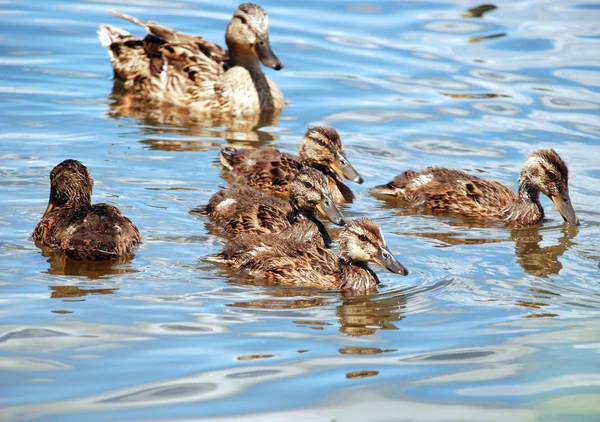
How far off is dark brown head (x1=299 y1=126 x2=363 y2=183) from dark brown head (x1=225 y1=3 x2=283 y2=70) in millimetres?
3295

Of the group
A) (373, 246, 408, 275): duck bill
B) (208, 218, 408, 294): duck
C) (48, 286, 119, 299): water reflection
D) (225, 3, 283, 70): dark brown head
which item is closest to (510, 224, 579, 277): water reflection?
(373, 246, 408, 275): duck bill

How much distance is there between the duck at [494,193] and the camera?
35.1 feet

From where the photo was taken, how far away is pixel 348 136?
1310 cm

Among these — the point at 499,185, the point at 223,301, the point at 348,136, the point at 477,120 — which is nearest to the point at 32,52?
the point at 348,136

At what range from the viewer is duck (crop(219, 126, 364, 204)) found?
36.1 feet

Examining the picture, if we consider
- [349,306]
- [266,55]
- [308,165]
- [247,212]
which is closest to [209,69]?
[266,55]

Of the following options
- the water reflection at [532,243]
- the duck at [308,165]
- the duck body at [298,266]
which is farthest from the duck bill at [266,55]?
the duck body at [298,266]

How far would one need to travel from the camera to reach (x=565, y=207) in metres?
10.6

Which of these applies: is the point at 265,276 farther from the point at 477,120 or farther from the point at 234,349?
the point at 477,120

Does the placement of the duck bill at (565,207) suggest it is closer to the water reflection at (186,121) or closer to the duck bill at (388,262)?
the duck bill at (388,262)

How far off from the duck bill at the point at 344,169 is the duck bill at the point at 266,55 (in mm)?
3340

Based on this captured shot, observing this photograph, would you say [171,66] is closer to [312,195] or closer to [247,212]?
[247,212]

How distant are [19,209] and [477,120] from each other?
5918 mm

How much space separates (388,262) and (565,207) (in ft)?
9.31
